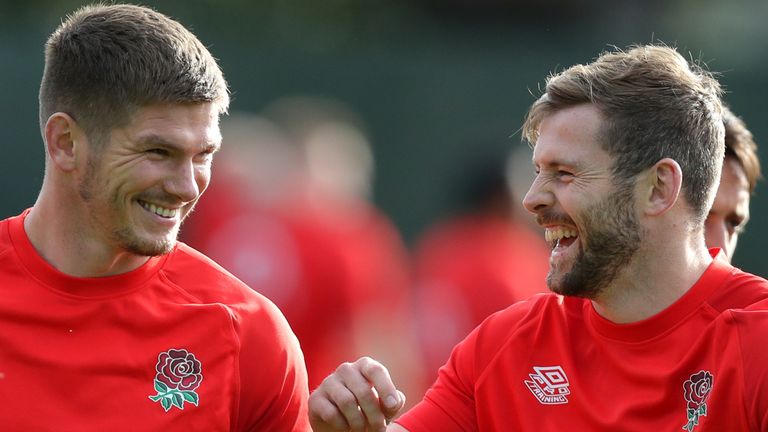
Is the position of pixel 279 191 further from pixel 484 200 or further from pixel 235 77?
pixel 235 77

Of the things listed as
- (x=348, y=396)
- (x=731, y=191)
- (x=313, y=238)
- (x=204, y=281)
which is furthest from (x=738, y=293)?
(x=313, y=238)

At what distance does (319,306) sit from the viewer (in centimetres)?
664

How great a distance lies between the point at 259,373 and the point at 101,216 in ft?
2.33

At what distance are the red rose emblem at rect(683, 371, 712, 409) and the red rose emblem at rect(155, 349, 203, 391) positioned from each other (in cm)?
150

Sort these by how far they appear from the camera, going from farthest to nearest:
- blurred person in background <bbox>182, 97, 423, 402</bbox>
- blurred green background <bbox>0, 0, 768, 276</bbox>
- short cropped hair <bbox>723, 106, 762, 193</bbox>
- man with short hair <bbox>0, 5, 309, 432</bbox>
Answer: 1. blurred green background <bbox>0, 0, 768, 276</bbox>
2. blurred person in background <bbox>182, 97, 423, 402</bbox>
3. short cropped hair <bbox>723, 106, 762, 193</bbox>
4. man with short hair <bbox>0, 5, 309, 432</bbox>

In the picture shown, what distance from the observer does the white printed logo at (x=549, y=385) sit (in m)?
4.37

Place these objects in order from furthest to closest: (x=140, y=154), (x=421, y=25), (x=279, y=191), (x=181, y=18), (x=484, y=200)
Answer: (x=421, y=25)
(x=181, y=18)
(x=484, y=200)
(x=279, y=191)
(x=140, y=154)

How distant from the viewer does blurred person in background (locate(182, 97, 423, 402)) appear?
6.66 metres

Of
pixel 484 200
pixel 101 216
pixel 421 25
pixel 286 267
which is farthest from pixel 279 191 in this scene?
pixel 421 25

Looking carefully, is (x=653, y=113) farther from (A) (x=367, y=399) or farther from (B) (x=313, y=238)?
(B) (x=313, y=238)

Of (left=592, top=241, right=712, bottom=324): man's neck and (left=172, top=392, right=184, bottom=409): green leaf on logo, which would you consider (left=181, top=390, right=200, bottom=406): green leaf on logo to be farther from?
(left=592, top=241, right=712, bottom=324): man's neck

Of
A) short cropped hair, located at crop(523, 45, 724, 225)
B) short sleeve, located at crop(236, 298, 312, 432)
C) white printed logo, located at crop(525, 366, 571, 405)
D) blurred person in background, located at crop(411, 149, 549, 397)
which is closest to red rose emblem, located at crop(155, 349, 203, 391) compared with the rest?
short sleeve, located at crop(236, 298, 312, 432)

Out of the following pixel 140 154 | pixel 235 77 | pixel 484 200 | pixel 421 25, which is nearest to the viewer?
pixel 140 154

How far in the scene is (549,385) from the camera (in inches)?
173
